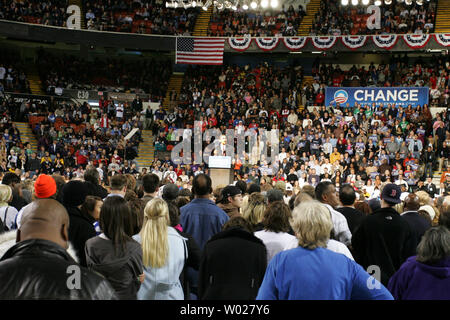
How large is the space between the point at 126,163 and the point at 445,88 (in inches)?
569

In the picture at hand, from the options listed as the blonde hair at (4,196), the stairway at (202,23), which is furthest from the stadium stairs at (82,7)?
the blonde hair at (4,196)

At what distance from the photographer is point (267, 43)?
28406 millimetres

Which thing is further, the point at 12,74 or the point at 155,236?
the point at 12,74

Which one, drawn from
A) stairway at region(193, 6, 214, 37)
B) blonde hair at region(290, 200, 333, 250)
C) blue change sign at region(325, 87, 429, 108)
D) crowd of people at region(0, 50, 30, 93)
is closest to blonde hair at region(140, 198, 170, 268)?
blonde hair at region(290, 200, 333, 250)

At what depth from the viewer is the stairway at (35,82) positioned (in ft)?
98.7

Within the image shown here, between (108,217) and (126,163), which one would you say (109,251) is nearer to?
(108,217)

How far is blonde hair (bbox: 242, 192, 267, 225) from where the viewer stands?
5285 mm

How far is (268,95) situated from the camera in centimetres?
2770

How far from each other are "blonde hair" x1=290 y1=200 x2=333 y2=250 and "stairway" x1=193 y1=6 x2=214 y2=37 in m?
28.9

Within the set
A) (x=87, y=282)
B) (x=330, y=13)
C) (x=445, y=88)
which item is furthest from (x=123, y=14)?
(x=87, y=282)

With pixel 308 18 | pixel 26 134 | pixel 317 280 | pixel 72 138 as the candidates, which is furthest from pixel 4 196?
pixel 308 18

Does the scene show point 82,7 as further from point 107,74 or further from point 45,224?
point 45,224

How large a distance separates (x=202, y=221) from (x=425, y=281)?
2.30 metres

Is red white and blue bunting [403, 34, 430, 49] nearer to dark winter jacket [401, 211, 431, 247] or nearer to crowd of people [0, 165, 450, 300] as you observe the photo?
crowd of people [0, 165, 450, 300]
